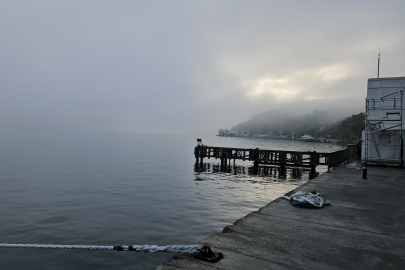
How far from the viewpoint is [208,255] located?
5.25 metres

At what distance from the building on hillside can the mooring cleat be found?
78.4 feet

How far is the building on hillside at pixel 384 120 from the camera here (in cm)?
2441

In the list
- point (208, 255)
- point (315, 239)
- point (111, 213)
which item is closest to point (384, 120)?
point (315, 239)

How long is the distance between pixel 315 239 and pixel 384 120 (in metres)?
23.2

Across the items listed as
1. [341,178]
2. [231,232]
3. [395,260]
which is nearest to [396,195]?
[341,178]

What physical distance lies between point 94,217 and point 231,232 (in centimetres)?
867

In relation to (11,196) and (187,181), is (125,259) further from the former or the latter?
(187,181)

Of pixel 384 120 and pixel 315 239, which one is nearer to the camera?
pixel 315 239

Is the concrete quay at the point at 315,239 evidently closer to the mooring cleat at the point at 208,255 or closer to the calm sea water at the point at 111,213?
the mooring cleat at the point at 208,255

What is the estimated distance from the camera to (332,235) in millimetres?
6891

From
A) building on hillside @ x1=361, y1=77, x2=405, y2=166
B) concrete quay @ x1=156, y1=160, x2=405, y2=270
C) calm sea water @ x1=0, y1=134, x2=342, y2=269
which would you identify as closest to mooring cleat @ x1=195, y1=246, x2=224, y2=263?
concrete quay @ x1=156, y1=160, x2=405, y2=270

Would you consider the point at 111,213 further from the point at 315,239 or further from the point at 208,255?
the point at 315,239

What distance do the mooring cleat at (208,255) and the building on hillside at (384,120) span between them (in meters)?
23.9

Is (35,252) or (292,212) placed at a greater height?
(292,212)
